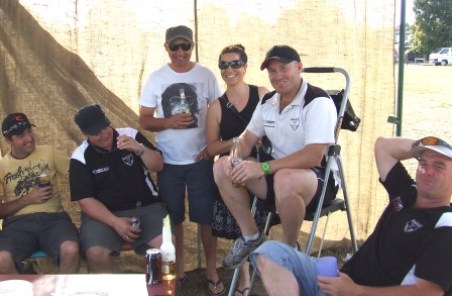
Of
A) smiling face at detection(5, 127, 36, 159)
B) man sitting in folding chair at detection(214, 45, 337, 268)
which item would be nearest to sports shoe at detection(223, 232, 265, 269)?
man sitting in folding chair at detection(214, 45, 337, 268)

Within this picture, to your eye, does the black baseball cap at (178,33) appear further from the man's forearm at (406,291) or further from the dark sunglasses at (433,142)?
the man's forearm at (406,291)

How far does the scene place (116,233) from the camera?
340cm

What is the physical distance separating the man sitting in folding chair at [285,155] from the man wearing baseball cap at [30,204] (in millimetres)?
1044

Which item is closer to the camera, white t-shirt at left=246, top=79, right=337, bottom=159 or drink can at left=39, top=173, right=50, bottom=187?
white t-shirt at left=246, top=79, right=337, bottom=159

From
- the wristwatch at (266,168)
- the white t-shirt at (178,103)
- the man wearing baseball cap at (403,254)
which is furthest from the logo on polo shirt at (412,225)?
the white t-shirt at (178,103)

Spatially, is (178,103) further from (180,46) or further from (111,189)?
(111,189)

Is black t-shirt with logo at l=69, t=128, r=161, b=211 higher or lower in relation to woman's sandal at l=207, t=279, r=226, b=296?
higher

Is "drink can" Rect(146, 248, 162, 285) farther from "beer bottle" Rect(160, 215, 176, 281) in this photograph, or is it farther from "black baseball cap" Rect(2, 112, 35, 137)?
"black baseball cap" Rect(2, 112, 35, 137)

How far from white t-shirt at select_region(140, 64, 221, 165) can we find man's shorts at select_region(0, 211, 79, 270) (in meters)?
0.80

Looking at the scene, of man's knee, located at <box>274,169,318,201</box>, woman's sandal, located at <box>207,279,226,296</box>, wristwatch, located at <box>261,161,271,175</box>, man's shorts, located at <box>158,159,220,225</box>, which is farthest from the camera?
woman's sandal, located at <box>207,279,226,296</box>

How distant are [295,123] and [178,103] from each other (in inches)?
35.3

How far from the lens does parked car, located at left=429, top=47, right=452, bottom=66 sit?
965 inches

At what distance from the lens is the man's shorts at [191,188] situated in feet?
12.1

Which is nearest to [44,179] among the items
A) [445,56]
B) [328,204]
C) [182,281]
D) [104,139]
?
[104,139]
